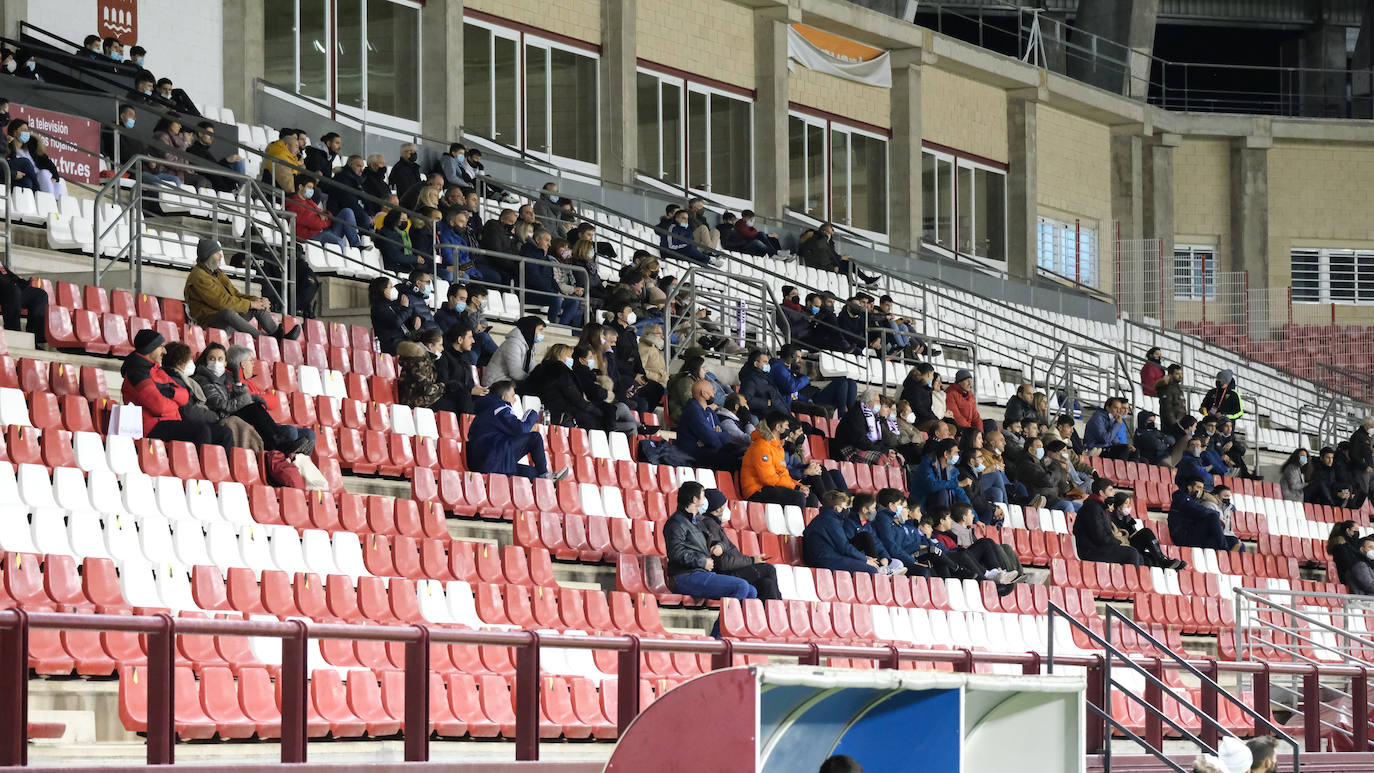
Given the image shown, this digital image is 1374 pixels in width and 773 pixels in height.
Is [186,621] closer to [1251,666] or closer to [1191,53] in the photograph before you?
[1251,666]

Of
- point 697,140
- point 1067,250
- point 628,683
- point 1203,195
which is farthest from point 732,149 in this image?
point 628,683

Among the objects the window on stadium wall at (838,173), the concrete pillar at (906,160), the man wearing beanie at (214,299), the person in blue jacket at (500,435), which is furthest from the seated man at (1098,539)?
the concrete pillar at (906,160)

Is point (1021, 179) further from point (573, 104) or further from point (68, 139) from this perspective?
point (68, 139)

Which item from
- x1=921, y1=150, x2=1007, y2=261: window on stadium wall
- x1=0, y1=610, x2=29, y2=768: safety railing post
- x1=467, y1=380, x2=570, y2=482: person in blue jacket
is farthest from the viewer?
x1=921, y1=150, x2=1007, y2=261: window on stadium wall

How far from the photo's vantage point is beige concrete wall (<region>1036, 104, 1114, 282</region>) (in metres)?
30.7

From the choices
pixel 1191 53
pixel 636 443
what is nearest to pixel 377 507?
pixel 636 443

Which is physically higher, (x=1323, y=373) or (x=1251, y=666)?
(x=1323, y=373)

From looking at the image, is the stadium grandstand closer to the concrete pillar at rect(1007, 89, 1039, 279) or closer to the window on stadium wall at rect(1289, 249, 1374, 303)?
the concrete pillar at rect(1007, 89, 1039, 279)

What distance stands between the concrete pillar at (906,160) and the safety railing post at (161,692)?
73.3ft

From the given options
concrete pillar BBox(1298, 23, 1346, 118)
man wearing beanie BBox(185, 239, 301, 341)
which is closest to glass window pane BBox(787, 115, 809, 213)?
concrete pillar BBox(1298, 23, 1346, 118)

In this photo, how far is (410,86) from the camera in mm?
21734

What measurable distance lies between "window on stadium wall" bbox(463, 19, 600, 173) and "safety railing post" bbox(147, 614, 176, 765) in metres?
16.4

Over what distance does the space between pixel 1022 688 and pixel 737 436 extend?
26.9 feet

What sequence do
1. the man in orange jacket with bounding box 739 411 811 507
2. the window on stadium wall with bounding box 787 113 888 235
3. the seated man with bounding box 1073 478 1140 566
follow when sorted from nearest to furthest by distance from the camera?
the man in orange jacket with bounding box 739 411 811 507 < the seated man with bounding box 1073 478 1140 566 < the window on stadium wall with bounding box 787 113 888 235
